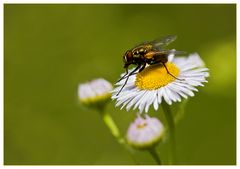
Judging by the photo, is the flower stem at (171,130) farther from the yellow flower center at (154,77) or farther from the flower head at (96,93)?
the flower head at (96,93)

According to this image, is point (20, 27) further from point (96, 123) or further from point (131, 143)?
point (131, 143)

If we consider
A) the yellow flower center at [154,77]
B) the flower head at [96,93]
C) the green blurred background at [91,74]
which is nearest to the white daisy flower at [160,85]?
the yellow flower center at [154,77]

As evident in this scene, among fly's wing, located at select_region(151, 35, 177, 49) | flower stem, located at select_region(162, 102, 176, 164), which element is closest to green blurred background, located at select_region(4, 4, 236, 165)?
fly's wing, located at select_region(151, 35, 177, 49)

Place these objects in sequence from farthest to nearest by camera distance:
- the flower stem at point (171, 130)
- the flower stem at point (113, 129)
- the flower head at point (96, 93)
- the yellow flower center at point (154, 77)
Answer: the flower head at point (96, 93) → the flower stem at point (113, 129) → the yellow flower center at point (154, 77) → the flower stem at point (171, 130)

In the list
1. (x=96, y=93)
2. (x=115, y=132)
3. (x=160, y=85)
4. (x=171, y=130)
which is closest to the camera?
(x=171, y=130)

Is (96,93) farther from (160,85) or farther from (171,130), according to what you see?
(171,130)

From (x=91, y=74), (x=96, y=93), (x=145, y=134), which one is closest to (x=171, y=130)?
(x=145, y=134)

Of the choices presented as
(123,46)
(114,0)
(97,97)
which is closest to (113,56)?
(123,46)

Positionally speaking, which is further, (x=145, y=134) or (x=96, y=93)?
(x=96, y=93)
